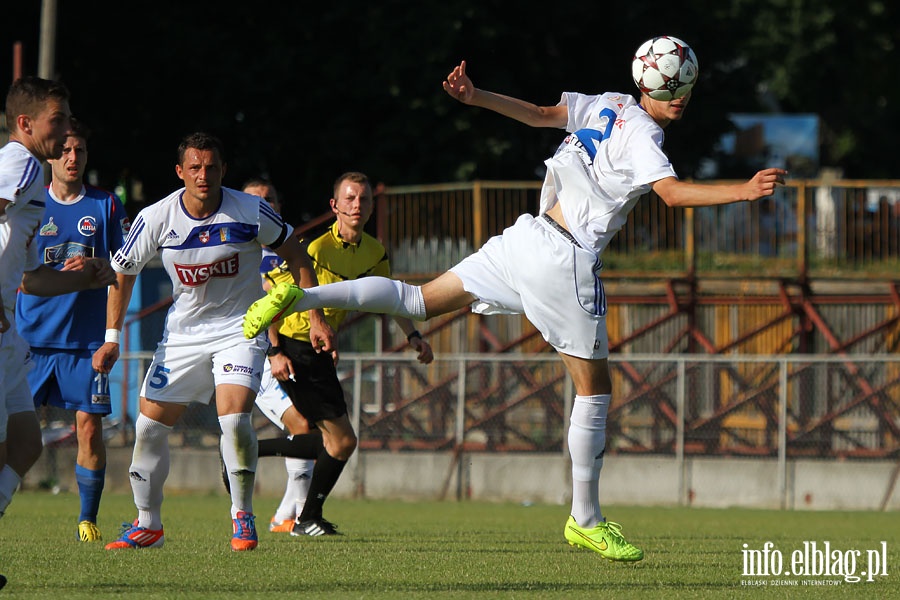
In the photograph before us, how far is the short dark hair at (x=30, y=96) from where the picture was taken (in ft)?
23.1

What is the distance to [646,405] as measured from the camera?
1816 centimetres

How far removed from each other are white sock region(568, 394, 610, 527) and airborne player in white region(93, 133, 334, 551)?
167 centimetres

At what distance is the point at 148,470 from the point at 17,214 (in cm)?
256

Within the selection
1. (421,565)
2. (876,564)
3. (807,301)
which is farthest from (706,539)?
(807,301)

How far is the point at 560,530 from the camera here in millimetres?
11992

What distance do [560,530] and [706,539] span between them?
160 cm

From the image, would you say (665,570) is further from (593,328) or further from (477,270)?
(477,270)

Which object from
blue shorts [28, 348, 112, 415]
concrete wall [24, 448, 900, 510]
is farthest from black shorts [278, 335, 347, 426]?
concrete wall [24, 448, 900, 510]

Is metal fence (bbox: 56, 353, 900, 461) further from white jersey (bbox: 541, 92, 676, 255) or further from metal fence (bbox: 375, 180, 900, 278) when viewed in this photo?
white jersey (bbox: 541, 92, 676, 255)

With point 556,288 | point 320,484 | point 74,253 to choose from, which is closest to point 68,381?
point 74,253

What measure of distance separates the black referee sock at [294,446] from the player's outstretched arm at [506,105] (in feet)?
11.6

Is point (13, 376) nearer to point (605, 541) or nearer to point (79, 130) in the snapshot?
point (79, 130)

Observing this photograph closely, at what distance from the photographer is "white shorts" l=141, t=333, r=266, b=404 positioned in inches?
347

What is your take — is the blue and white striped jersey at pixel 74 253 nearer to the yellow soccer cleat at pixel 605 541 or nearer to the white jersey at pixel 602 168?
the white jersey at pixel 602 168
